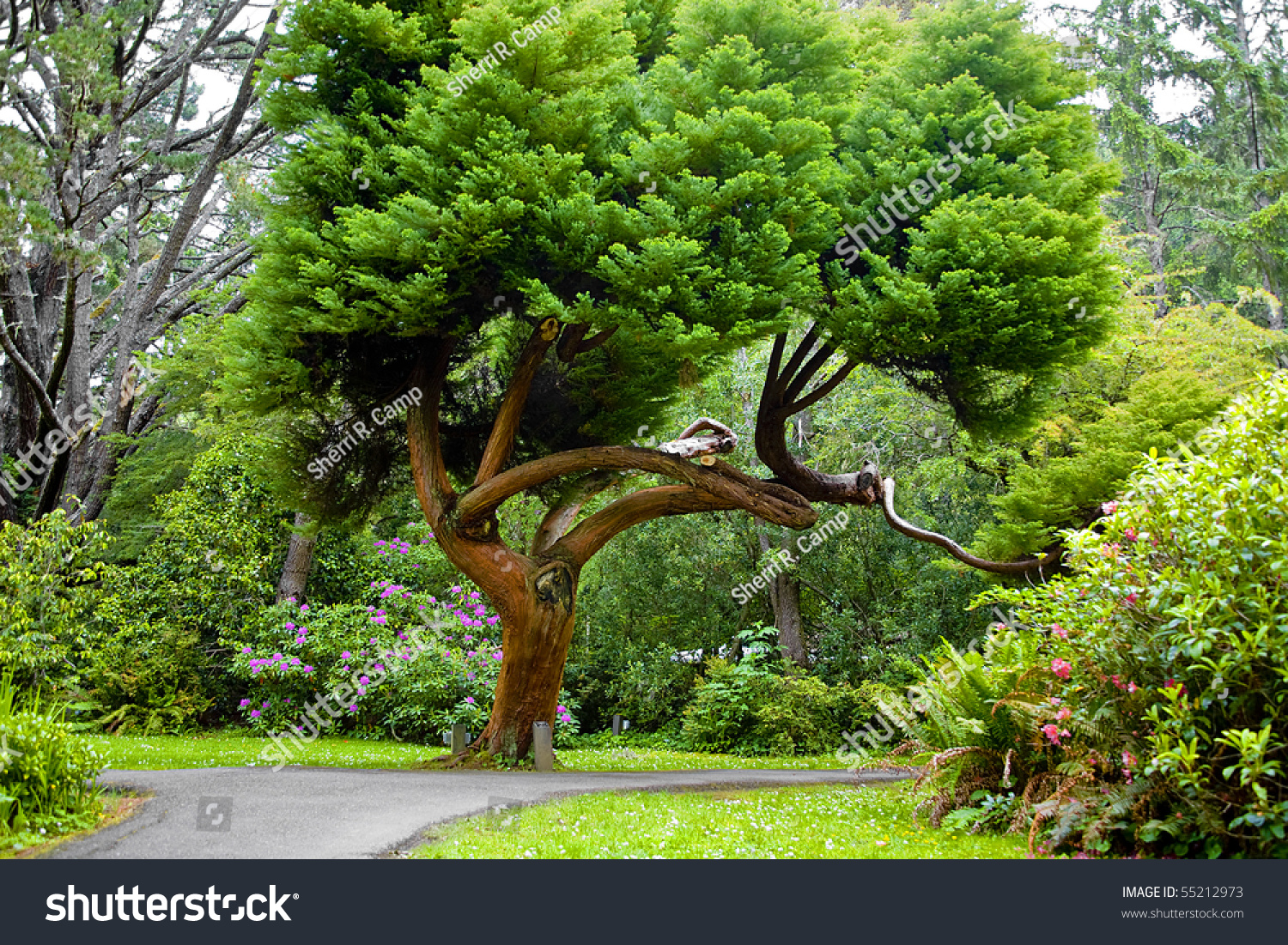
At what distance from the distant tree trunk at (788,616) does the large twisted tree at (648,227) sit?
21.9 ft

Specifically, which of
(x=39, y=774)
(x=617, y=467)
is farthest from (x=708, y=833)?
(x=617, y=467)

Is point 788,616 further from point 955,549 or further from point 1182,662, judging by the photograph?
point 1182,662

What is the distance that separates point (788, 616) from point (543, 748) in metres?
9.12

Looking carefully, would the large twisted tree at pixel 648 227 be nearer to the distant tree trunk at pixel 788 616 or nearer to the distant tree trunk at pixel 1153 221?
the distant tree trunk at pixel 788 616

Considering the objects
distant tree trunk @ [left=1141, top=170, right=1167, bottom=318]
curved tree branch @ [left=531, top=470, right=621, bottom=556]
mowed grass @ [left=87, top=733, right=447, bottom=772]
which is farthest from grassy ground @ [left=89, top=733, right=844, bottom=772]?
distant tree trunk @ [left=1141, top=170, right=1167, bottom=318]

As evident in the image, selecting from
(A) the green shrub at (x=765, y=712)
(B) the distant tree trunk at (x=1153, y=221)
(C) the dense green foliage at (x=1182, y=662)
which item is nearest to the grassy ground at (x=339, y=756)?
(A) the green shrub at (x=765, y=712)

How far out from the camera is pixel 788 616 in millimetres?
19062

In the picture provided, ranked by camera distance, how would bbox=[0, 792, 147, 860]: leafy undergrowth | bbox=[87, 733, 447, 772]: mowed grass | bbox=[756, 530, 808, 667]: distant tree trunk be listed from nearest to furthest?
bbox=[0, 792, 147, 860]: leafy undergrowth → bbox=[87, 733, 447, 772]: mowed grass → bbox=[756, 530, 808, 667]: distant tree trunk

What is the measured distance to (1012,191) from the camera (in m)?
10.2

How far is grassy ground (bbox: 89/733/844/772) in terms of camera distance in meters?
11.0

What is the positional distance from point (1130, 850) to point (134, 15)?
15.9 m

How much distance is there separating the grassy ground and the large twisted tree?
2.12m

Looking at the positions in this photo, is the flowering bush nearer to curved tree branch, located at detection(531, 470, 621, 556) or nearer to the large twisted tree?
the large twisted tree

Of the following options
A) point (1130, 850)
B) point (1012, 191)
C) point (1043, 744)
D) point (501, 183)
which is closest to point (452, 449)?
point (501, 183)
